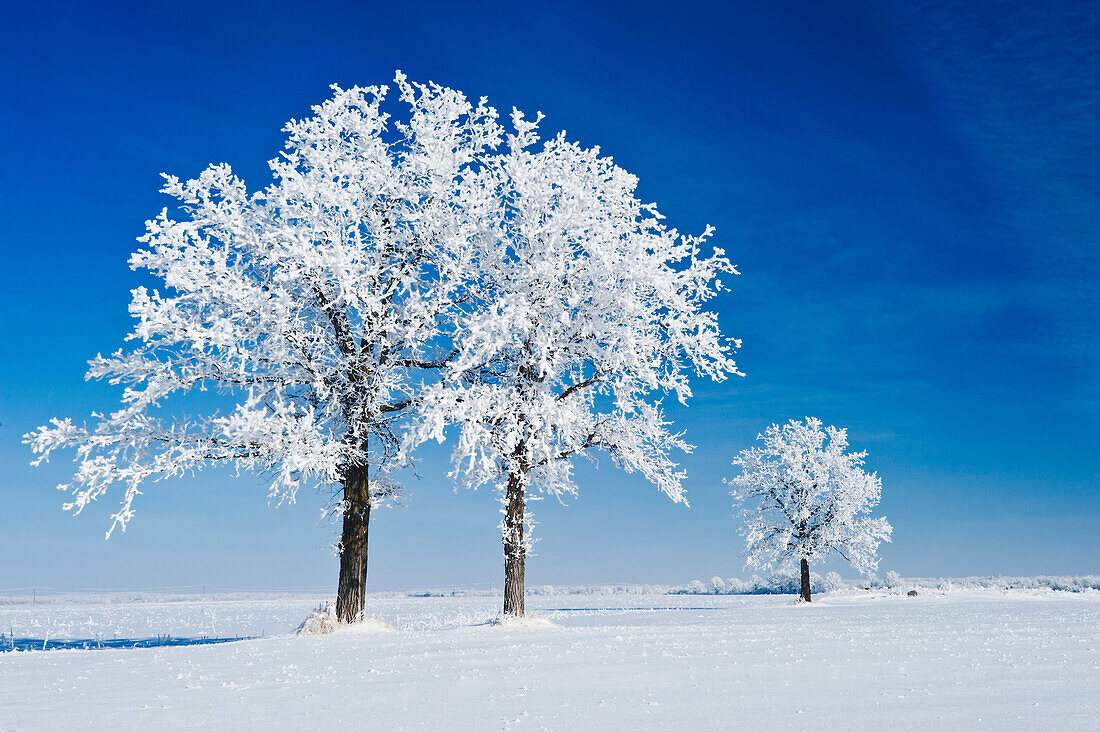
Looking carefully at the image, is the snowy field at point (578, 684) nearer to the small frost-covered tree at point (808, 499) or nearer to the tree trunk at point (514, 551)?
the tree trunk at point (514, 551)

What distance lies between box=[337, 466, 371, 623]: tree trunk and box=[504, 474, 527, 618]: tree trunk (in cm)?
333

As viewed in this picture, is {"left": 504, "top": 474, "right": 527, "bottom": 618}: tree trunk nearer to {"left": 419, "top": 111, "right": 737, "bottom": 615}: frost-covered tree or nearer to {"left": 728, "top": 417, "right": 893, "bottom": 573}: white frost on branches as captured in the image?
{"left": 419, "top": 111, "right": 737, "bottom": 615}: frost-covered tree

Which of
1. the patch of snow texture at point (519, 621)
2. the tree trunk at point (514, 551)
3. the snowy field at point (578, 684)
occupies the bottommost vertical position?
the patch of snow texture at point (519, 621)

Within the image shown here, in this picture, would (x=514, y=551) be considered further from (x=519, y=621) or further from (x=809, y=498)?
(x=809, y=498)

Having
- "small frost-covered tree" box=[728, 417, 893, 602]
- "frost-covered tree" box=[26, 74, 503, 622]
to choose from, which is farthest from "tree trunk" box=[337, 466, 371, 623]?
"small frost-covered tree" box=[728, 417, 893, 602]

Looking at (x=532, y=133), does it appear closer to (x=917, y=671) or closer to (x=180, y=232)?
(x=180, y=232)

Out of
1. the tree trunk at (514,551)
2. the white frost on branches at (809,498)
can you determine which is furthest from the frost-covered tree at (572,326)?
the white frost on branches at (809,498)

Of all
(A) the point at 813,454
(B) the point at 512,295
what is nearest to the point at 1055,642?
(B) the point at 512,295

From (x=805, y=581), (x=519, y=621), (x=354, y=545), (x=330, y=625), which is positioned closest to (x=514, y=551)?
(x=519, y=621)

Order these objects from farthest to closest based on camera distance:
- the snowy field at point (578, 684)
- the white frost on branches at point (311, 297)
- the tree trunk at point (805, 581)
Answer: the tree trunk at point (805, 581), the white frost on branches at point (311, 297), the snowy field at point (578, 684)

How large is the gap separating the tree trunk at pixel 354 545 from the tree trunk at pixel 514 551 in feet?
10.9

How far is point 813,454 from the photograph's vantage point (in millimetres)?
47406

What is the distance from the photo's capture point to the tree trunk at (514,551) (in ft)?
63.4

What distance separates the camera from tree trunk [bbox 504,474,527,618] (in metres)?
19.3
